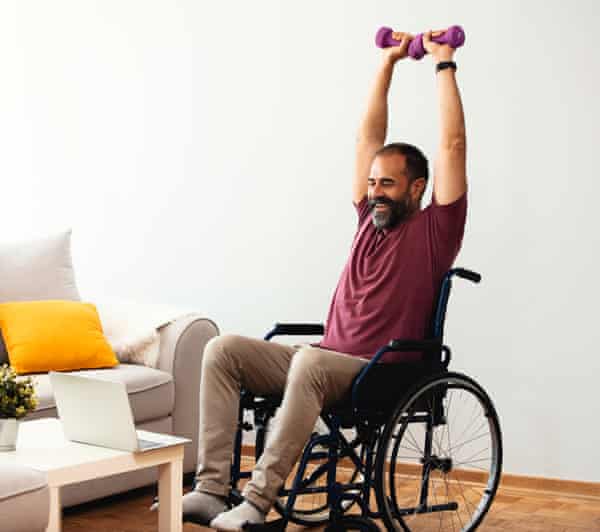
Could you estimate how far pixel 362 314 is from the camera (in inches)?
110

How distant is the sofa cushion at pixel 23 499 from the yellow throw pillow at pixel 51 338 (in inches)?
52.3

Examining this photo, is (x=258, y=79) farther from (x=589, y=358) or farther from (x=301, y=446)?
(x=301, y=446)

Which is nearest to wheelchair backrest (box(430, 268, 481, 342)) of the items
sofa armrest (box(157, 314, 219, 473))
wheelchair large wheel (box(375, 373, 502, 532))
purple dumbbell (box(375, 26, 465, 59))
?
wheelchair large wheel (box(375, 373, 502, 532))

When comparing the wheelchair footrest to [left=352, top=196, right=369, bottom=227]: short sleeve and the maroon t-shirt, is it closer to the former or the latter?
the maroon t-shirt

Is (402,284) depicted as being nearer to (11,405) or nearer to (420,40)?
(420,40)

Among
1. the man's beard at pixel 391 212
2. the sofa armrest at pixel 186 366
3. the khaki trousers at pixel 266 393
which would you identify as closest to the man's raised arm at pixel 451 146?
the man's beard at pixel 391 212

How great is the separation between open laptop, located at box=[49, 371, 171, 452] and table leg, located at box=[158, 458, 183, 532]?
7 cm

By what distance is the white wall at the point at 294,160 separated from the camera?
11.4 ft

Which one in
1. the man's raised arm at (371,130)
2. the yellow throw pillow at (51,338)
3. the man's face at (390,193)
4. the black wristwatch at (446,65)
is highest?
the black wristwatch at (446,65)

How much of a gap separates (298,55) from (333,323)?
1.53 m

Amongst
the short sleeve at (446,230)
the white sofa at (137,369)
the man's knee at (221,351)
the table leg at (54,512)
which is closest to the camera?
the table leg at (54,512)

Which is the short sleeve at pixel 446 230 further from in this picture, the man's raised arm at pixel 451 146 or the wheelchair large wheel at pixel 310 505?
the wheelchair large wheel at pixel 310 505

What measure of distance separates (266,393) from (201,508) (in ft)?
1.25

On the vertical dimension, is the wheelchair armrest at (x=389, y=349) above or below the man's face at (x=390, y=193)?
below
